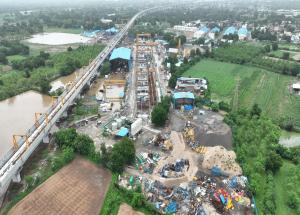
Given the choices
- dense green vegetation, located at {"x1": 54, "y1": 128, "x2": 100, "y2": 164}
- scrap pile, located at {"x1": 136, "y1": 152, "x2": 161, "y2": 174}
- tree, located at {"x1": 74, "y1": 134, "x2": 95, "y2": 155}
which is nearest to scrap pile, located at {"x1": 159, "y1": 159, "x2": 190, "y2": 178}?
scrap pile, located at {"x1": 136, "y1": 152, "x2": 161, "y2": 174}

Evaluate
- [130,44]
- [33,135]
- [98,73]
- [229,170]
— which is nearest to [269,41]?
[130,44]

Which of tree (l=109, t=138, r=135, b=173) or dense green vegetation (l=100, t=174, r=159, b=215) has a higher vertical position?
tree (l=109, t=138, r=135, b=173)

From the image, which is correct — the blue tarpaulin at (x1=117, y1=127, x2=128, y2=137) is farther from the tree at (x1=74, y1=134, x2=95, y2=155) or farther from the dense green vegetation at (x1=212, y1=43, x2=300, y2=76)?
the dense green vegetation at (x1=212, y1=43, x2=300, y2=76)

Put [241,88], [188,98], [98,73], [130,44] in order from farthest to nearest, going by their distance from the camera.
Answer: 1. [130,44]
2. [98,73]
3. [241,88]
4. [188,98]

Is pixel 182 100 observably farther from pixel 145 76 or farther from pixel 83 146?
pixel 83 146

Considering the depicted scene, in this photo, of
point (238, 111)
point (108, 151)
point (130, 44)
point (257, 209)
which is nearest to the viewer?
point (257, 209)

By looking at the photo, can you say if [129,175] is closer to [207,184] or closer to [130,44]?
[207,184]
